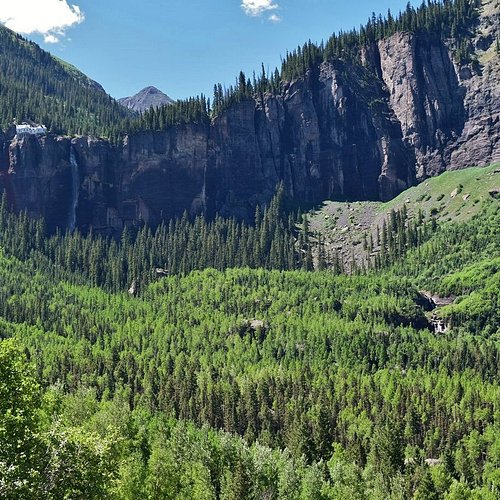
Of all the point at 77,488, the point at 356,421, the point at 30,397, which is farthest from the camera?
the point at 356,421

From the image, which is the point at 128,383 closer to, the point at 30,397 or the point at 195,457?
the point at 195,457

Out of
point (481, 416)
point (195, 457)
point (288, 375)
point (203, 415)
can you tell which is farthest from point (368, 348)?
point (195, 457)

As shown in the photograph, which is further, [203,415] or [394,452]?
[203,415]

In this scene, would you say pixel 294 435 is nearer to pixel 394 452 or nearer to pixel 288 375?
pixel 394 452

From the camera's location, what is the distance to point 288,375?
175 meters

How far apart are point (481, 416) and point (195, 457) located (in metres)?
80.8

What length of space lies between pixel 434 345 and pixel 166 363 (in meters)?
84.1

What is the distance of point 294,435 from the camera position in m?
126

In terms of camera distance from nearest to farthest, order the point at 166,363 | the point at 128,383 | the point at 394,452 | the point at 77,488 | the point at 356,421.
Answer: the point at 77,488 → the point at 394,452 → the point at 356,421 → the point at 128,383 → the point at 166,363

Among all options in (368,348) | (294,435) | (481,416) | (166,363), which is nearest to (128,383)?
(166,363)

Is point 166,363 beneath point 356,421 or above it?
above

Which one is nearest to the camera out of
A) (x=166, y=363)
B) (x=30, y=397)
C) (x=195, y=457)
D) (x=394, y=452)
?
(x=30, y=397)

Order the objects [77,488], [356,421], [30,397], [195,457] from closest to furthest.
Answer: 1. [77,488]
2. [30,397]
3. [195,457]
4. [356,421]

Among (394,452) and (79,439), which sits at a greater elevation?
(79,439)
